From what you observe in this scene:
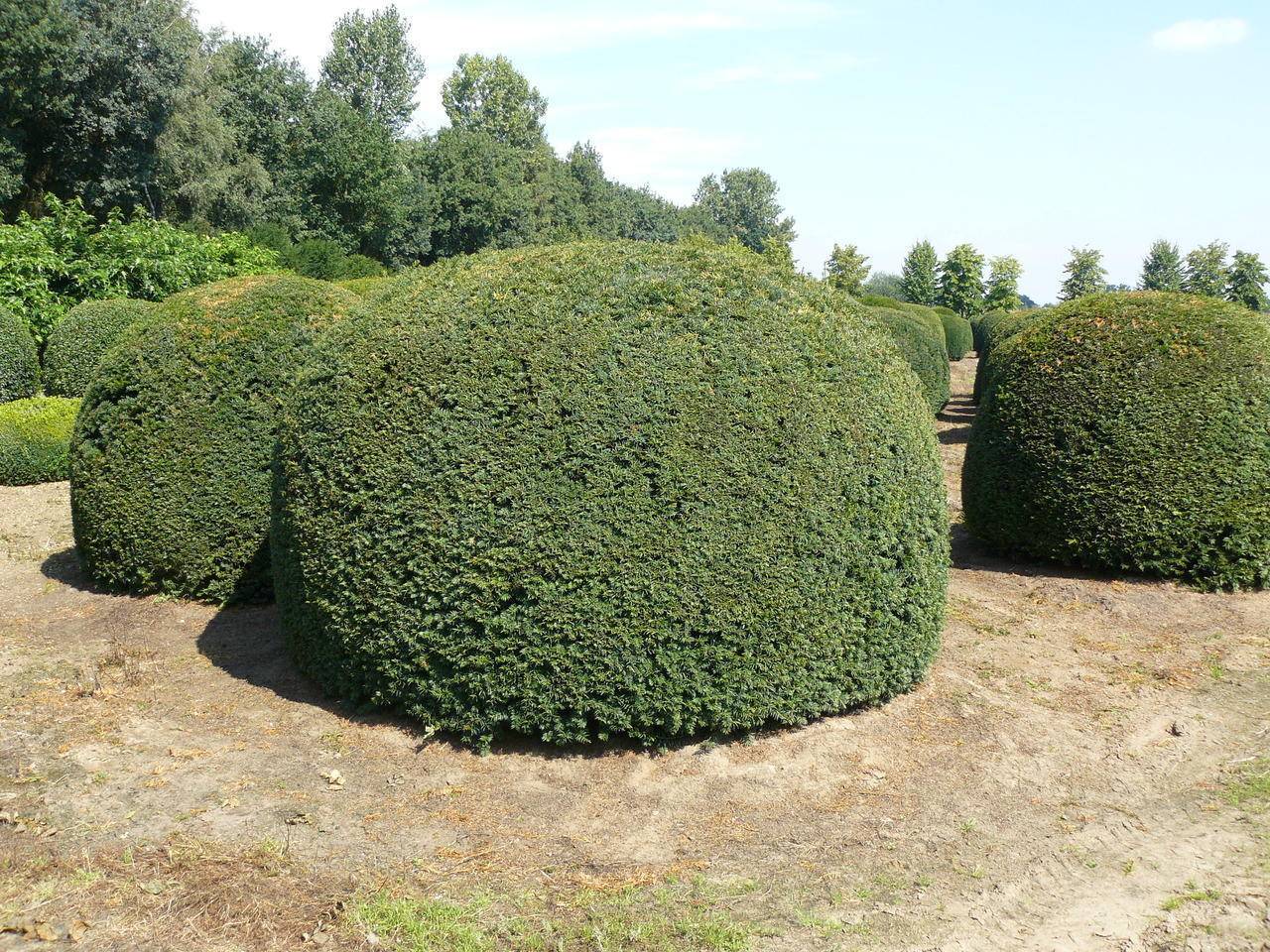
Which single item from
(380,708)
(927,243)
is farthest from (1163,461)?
(927,243)

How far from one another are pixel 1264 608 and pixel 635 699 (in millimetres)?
5571

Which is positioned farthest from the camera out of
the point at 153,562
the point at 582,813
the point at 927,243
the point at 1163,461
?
the point at 927,243

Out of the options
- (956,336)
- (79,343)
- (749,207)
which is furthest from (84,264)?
(749,207)

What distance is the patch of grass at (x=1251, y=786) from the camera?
15.3 feet

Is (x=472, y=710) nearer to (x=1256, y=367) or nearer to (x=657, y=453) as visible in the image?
(x=657, y=453)

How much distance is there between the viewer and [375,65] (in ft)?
211

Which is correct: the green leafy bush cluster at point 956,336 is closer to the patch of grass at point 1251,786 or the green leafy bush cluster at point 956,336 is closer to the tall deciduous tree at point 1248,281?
the tall deciduous tree at point 1248,281

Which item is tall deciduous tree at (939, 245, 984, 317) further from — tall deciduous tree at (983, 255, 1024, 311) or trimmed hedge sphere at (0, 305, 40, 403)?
trimmed hedge sphere at (0, 305, 40, 403)

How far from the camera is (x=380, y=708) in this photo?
5500 millimetres

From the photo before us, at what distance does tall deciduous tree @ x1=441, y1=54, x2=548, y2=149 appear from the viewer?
76562 millimetres

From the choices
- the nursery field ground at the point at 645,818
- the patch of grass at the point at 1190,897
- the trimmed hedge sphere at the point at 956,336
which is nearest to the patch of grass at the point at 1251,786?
the nursery field ground at the point at 645,818

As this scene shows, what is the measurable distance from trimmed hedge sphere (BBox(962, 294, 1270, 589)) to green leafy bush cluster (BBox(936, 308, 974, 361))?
89.5 feet

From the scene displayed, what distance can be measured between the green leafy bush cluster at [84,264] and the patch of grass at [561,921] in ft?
59.4

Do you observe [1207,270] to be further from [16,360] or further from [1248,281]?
[16,360]
